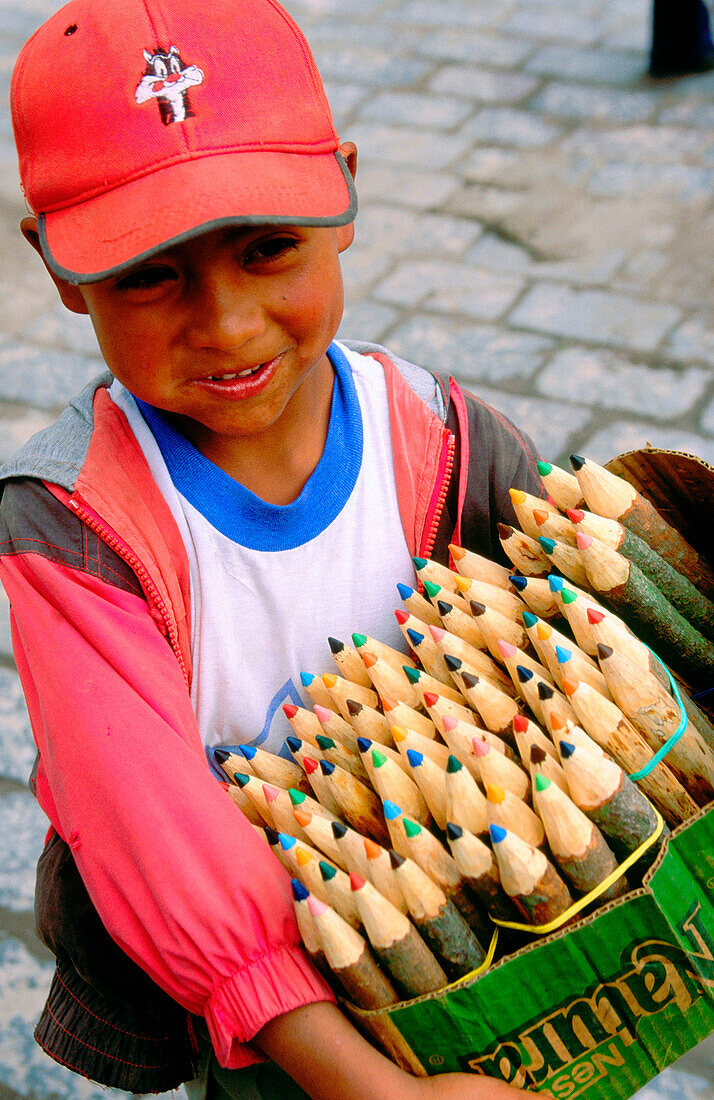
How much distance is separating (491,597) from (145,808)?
0.43 meters

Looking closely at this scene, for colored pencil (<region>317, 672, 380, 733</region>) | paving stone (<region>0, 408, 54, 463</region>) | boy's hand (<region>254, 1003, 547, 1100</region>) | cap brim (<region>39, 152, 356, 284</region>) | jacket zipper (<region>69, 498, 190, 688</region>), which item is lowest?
paving stone (<region>0, 408, 54, 463</region>)

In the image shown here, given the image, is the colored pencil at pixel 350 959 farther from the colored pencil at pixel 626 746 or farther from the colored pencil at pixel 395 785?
the colored pencil at pixel 626 746

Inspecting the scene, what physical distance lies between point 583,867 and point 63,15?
1.01 meters

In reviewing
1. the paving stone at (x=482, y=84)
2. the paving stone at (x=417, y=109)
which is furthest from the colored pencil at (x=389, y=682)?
the paving stone at (x=482, y=84)

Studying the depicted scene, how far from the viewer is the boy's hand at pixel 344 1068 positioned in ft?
3.48

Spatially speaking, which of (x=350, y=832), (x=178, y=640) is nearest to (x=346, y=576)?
(x=178, y=640)

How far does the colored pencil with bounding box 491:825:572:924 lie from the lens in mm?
985

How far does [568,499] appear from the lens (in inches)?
49.5

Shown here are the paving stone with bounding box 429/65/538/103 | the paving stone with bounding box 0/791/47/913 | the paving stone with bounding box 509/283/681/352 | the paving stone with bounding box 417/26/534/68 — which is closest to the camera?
the paving stone with bounding box 0/791/47/913

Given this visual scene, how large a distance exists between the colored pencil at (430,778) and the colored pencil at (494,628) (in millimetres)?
152

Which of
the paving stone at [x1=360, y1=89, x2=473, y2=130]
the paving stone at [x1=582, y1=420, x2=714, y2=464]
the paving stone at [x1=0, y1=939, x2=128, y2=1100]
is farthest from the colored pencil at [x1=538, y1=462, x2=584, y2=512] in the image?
the paving stone at [x1=360, y1=89, x2=473, y2=130]

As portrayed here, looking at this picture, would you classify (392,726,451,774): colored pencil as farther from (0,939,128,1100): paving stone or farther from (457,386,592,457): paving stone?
(457,386,592,457): paving stone

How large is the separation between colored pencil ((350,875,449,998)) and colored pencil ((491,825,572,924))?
0.33 feet

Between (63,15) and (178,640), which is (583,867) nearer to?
(178,640)
